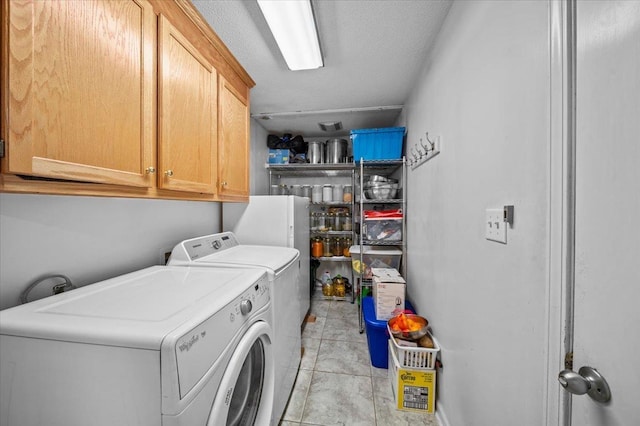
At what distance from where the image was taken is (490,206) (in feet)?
3.10

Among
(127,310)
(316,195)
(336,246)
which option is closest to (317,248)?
(336,246)

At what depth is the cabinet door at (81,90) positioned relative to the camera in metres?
0.63

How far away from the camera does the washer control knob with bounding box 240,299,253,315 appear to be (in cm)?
91

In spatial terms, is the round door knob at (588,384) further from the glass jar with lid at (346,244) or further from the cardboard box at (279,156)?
the cardboard box at (279,156)

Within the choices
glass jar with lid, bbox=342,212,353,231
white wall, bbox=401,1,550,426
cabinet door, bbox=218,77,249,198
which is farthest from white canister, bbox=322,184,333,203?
white wall, bbox=401,1,550,426

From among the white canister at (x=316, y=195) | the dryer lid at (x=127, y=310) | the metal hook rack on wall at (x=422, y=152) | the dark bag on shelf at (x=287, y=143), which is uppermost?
the dark bag on shelf at (x=287, y=143)

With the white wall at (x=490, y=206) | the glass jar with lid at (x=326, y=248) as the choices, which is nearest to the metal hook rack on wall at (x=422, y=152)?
the white wall at (x=490, y=206)

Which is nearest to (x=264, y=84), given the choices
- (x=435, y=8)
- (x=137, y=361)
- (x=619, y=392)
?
(x=435, y=8)

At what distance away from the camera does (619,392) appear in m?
0.48

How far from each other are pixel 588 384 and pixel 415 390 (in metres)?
1.24

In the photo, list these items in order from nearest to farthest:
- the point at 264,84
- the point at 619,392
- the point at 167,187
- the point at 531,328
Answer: the point at 619,392 < the point at 531,328 < the point at 167,187 < the point at 264,84

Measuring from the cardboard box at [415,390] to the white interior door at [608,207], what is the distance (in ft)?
3.42

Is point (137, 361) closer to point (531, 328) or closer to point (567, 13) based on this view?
point (531, 328)

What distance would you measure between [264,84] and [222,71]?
602 mm
